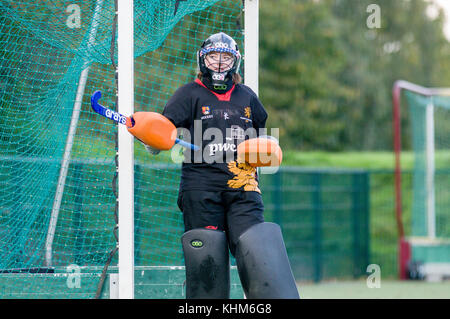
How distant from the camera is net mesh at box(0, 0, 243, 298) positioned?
5.51 meters

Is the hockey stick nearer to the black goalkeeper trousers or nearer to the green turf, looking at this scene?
the black goalkeeper trousers

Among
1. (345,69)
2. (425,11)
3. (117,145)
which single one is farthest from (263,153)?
(425,11)

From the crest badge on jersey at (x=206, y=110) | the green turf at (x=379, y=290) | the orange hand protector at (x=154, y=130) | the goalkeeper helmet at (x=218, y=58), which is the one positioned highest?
the goalkeeper helmet at (x=218, y=58)

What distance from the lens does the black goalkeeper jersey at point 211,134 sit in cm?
478

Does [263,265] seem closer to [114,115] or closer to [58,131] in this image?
[114,115]

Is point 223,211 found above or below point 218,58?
below

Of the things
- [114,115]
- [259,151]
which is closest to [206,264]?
[259,151]

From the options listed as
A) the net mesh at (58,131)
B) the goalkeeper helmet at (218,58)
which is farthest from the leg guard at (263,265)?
the net mesh at (58,131)

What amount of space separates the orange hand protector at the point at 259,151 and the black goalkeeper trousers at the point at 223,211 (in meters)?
0.22

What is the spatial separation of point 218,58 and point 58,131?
5.07 feet

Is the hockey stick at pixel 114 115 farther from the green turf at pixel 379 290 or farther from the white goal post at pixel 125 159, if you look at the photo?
the green turf at pixel 379 290

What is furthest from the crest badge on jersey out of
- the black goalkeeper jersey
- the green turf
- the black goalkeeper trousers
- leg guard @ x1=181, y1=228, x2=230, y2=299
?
the green turf

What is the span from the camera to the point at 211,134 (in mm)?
4832

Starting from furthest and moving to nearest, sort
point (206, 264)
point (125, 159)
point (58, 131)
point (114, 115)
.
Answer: point (58, 131), point (125, 159), point (114, 115), point (206, 264)
